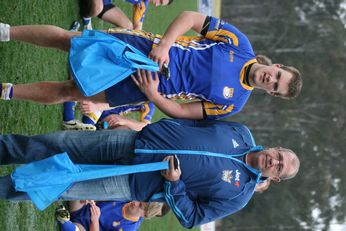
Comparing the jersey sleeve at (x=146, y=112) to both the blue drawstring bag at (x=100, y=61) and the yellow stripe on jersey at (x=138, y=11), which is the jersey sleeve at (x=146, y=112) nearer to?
the yellow stripe on jersey at (x=138, y=11)

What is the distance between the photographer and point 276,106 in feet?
78.5

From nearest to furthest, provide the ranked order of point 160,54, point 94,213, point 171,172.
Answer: point 171,172 < point 160,54 < point 94,213

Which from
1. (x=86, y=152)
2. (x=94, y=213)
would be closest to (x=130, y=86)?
(x=86, y=152)

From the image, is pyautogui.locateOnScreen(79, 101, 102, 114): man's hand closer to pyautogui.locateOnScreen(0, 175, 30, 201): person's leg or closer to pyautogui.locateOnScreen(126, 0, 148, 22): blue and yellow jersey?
pyautogui.locateOnScreen(126, 0, 148, 22): blue and yellow jersey

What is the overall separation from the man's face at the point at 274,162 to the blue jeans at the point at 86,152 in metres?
0.90

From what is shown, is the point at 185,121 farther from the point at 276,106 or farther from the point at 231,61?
the point at 276,106

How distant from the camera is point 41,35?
10.9ft

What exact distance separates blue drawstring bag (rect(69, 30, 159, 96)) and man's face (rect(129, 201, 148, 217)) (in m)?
1.81

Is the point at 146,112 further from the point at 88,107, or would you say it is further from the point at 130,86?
the point at 130,86

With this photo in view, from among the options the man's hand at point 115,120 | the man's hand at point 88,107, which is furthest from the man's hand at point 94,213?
the man's hand at point 88,107

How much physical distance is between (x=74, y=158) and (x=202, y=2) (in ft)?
46.0

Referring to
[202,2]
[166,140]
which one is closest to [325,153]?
[202,2]

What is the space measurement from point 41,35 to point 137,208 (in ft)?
6.83

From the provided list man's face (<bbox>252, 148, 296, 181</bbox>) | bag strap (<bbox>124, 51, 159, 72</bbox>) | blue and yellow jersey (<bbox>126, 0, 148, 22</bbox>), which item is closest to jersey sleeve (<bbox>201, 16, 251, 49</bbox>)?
bag strap (<bbox>124, 51, 159, 72</bbox>)
